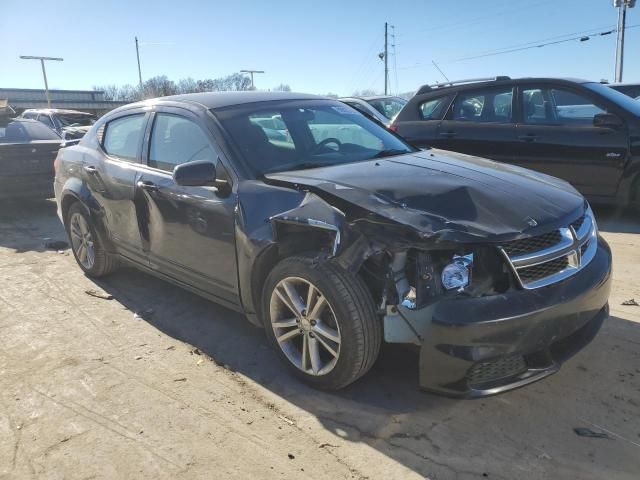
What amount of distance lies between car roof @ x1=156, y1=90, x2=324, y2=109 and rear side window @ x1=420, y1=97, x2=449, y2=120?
3385 millimetres

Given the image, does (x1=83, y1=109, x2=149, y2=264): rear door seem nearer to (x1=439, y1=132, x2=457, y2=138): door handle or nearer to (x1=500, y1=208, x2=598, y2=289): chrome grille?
(x1=500, y1=208, x2=598, y2=289): chrome grille

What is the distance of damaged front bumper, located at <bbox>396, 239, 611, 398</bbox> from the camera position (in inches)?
97.6

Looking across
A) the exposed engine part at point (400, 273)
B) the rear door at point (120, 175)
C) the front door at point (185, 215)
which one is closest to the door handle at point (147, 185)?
the front door at point (185, 215)

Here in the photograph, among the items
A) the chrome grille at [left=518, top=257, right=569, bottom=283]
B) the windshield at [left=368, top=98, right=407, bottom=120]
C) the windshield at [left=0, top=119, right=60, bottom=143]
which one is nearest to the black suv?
the chrome grille at [left=518, top=257, right=569, bottom=283]

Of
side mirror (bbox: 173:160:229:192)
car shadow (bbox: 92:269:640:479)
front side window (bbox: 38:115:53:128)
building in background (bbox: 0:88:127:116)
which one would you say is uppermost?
building in background (bbox: 0:88:127:116)

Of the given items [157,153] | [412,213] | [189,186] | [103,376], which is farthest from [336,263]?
[157,153]

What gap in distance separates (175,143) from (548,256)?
269cm

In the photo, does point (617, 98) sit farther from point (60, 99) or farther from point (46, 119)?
point (60, 99)

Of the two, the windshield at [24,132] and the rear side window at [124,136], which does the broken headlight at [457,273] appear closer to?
the rear side window at [124,136]

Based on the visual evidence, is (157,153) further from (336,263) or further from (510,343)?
(510,343)

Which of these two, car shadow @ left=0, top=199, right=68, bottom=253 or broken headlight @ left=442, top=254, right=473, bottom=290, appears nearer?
broken headlight @ left=442, top=254, right=473, bottom=290

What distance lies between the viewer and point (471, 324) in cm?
246

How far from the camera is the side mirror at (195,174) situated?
3303 millimetres

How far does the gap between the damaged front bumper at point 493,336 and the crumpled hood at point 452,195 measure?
327mm
